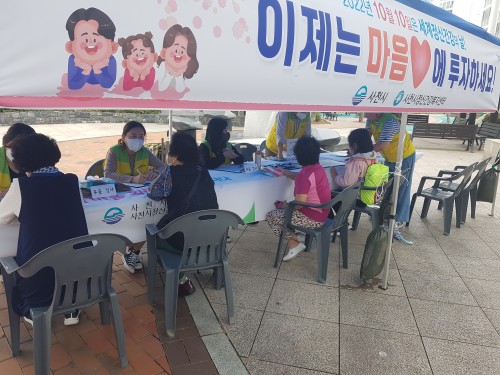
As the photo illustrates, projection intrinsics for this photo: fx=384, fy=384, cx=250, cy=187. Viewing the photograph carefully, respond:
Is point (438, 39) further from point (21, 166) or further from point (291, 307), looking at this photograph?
point (21, 166)

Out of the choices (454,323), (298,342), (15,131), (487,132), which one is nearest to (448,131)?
(487,132)

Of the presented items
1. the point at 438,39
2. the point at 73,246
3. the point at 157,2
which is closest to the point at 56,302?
the point at 73,246

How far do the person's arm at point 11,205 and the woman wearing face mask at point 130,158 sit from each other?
119 centimetres

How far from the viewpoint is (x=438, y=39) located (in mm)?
2998

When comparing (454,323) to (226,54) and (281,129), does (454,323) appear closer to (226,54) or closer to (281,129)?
(226,54)

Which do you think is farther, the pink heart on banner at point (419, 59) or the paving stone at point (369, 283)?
the paving stone at point (369, 283)

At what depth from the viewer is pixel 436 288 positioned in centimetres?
346

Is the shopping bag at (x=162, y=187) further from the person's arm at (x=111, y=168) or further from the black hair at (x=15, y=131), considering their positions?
the black hair at (x=15, y=131)

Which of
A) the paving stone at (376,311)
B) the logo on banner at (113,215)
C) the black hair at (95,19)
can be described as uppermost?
the black hair at (95,19)

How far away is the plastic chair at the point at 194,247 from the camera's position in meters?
2.47

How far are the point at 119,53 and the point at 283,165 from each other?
292 cm

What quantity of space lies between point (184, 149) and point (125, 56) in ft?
3.76

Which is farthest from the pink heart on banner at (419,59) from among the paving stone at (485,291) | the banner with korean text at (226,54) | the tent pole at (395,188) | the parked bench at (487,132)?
the parked bench at (487,132)

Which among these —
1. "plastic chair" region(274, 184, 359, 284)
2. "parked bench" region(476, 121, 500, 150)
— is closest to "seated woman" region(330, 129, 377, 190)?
"plastic chair" region(274, 184, 359, 284)
